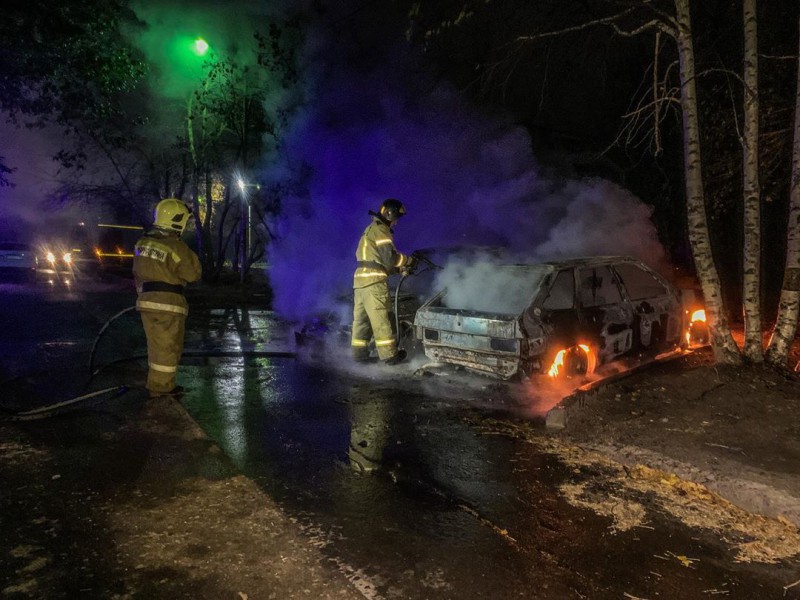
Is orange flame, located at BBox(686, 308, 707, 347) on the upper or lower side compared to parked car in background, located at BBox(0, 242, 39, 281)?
lower

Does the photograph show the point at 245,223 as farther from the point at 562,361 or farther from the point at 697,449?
the point at 697,449

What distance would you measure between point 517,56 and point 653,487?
4795 mm

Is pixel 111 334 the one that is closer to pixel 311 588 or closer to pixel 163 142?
pixel 311 588

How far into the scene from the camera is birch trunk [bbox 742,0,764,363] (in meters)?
5.53

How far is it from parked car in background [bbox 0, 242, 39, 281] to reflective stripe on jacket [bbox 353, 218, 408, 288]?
1888cm

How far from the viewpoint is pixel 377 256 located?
20.7 ft

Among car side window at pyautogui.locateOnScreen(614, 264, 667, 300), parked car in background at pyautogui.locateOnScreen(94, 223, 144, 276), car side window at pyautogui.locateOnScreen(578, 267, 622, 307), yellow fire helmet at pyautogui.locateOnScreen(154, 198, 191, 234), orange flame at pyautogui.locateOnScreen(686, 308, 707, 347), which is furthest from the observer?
parked car in background at pyautogui.locateOnScreen(94, 223, 144, 276)

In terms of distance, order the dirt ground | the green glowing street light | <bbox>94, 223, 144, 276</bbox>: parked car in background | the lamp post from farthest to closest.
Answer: <bbox>94, 223, 144, 276</bbox>: parked car in background → the lamp post → the green glowing street light → the dirt ground

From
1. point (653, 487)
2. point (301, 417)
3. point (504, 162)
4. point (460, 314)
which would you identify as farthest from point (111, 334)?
point (653, 487)

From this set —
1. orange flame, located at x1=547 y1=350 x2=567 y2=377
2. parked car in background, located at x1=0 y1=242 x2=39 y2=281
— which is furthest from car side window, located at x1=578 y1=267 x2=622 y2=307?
parked car in background, located at x1=0 y1=242 x2=39 y2=281

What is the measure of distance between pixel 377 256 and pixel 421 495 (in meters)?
→ 3.37

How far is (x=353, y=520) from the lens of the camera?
308 cm

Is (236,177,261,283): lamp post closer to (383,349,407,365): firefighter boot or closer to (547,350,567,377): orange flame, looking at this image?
(383,349,407,365): firefighter boot

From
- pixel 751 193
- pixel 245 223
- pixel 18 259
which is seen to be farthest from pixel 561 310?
pixel 18 259
